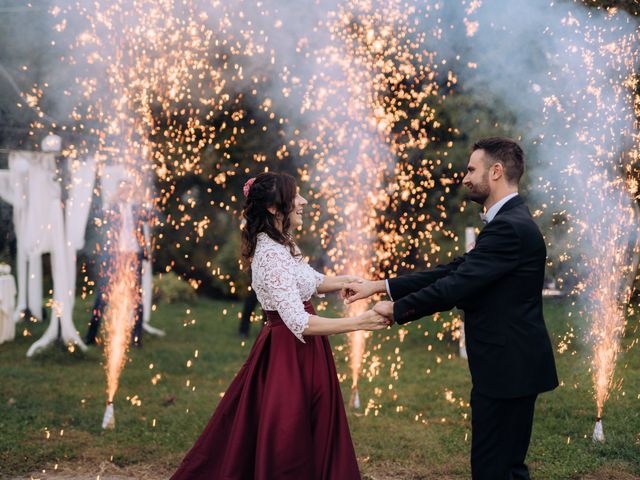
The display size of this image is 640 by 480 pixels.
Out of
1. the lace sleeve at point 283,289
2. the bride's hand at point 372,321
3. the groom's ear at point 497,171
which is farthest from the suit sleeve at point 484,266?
the lace sleeve at point 283,289

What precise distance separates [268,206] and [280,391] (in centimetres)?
93

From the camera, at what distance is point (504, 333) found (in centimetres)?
334

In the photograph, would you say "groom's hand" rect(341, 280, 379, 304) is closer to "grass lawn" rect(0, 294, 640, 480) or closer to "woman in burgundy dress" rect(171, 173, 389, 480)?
"woman in burgundy dress" rect(171, 173, 389, 480)

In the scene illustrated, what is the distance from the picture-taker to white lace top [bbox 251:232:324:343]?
3.55m

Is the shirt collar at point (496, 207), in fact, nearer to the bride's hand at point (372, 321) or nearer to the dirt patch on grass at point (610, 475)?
the bride's hand at point (372, 321)

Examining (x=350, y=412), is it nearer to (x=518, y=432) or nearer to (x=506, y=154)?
(x=518, y=432)

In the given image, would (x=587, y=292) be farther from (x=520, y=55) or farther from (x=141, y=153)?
(x=141, y=153)

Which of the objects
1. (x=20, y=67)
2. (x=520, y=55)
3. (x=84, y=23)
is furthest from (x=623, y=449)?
(x=20, y=67)

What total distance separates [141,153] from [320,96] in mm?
2658

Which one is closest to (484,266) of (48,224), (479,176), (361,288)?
(479,176)

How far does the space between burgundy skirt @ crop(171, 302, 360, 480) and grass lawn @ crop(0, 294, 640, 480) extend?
1.48 meters

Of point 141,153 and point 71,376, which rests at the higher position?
point 141,153

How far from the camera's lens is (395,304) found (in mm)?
3609

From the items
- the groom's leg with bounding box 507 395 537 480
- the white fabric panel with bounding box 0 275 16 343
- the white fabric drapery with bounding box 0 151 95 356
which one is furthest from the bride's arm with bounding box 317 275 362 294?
the white fabric panel with bounding box 0 275 16 343
